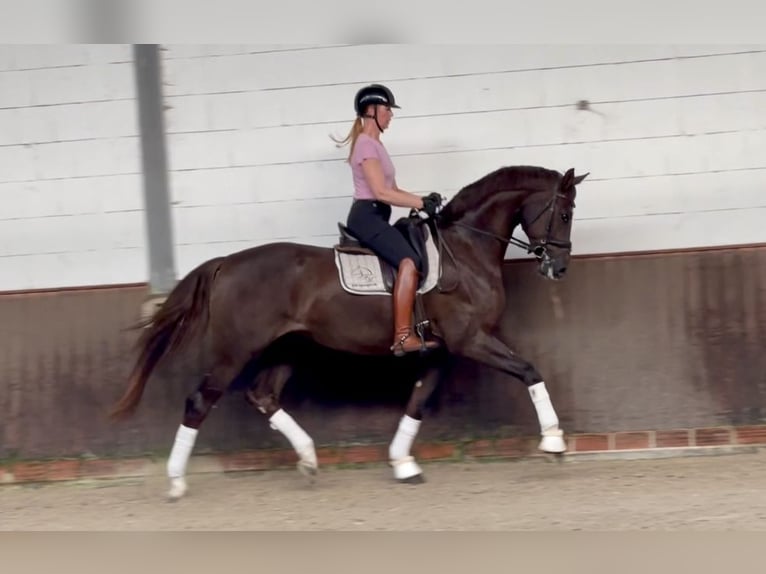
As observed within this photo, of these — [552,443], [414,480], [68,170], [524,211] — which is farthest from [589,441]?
[68,170]

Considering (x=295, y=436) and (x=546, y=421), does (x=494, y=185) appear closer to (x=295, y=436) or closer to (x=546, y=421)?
(x=546, y=421)

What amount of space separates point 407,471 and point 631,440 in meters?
1.82

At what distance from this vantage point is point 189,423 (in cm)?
738

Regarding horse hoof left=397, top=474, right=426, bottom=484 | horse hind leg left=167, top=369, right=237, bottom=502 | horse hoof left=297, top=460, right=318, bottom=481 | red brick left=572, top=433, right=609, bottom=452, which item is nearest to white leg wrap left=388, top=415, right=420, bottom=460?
horse hoof left=397, top=474, right=426, bottom=484

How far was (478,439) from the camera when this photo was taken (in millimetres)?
8180

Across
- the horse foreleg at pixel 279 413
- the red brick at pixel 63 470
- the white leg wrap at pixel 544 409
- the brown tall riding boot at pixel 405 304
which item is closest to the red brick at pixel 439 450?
the horse foreleg at pixel 279 413

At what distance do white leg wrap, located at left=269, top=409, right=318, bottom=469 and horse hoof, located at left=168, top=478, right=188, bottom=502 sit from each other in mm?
750

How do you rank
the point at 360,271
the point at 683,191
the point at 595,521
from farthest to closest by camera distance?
the point at 683,191, the point at 360,271, the point at 595,521

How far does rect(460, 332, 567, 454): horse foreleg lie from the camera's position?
23.7ft

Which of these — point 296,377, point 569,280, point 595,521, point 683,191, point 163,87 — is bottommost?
point 595,521

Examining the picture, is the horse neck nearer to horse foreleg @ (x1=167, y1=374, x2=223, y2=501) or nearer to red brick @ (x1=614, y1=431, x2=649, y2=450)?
red brick @ (x1=614, y1=431, x2=649, y2=450)

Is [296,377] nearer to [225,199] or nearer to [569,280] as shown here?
[225,199]

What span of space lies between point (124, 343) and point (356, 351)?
6.57 feet

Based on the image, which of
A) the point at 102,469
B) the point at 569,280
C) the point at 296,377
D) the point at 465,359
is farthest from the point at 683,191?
the point at 102,469
